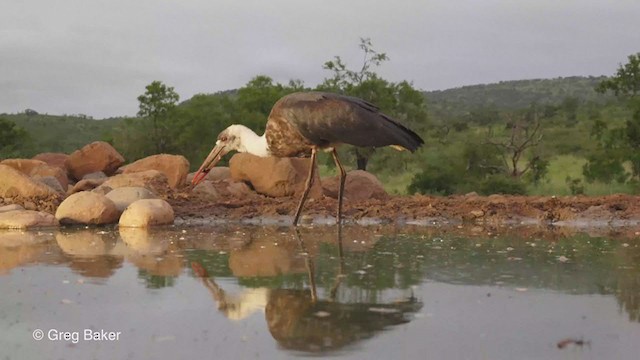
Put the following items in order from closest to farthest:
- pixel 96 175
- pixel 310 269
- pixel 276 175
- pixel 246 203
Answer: pixel 310 269 < pixel 246 203 < pixel 276 175 < pixel 96 175

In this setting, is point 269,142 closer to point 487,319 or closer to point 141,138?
point 487,319

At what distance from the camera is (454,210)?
42.7 ft

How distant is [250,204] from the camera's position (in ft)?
45.5

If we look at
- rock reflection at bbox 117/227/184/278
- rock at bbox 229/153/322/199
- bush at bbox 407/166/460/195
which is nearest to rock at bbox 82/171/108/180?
rock at bbox 229/153/322/199

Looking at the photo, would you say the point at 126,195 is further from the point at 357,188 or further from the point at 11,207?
the point at 357,188

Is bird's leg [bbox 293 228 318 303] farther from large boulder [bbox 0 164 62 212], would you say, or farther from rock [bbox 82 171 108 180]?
rock [bbox 82 171 108 180]

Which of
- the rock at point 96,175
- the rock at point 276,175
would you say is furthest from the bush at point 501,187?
the rock at point 96,175

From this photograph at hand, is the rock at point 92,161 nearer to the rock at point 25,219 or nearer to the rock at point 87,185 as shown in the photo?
the rock at point 87,185

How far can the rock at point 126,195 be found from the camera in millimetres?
12523

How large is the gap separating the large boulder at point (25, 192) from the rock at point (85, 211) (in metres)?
1.05

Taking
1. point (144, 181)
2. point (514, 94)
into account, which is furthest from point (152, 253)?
point (514, 94)

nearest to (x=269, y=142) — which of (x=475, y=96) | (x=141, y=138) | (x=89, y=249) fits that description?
(x=89, y=249)

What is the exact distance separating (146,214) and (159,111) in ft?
57.4

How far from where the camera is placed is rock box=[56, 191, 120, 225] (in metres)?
11.7
